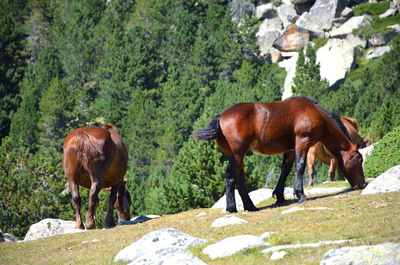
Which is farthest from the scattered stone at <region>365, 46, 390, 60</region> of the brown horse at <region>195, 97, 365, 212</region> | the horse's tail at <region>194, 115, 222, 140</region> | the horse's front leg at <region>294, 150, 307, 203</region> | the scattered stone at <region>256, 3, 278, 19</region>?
the horse's tail at <region>194, 115, 222, 140</region>

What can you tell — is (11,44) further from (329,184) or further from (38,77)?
(329,184)

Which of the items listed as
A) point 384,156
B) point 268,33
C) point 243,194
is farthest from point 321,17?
point 243,194

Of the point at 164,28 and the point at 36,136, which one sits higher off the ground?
the point at 164,28

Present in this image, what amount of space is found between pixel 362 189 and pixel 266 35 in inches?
3627

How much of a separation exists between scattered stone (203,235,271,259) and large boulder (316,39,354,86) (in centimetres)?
7431

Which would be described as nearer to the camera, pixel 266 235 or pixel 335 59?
pixel 266 235

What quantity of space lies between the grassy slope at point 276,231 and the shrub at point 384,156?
3.86m

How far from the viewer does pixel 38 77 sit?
89.5 m

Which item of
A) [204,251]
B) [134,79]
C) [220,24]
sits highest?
[220,24]

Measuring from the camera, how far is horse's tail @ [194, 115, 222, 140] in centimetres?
1433

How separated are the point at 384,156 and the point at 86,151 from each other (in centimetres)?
989

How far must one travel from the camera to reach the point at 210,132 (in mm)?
14352

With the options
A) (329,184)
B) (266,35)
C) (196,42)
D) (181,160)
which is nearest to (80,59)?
(196,42)

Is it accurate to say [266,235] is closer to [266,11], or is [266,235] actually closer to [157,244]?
[157,244]
